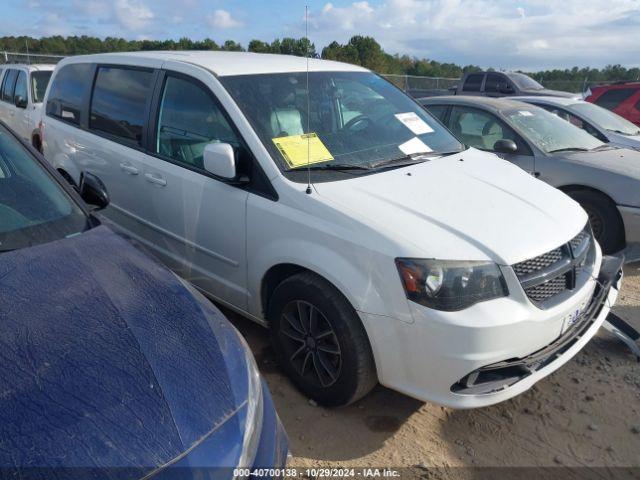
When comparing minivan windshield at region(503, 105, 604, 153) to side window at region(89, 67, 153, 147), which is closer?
side window at region(89, 67, 153, 147)

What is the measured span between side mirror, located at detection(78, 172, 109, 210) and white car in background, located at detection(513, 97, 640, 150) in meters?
6.58

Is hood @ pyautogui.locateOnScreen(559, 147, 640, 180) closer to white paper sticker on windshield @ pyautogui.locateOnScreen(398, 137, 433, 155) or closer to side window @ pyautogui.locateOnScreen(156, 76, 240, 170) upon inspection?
white paper sticker on windshield @ pyautogui.locateOnScreen(398, 137, 433, 155)

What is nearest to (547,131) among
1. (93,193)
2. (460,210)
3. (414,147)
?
(414,147)

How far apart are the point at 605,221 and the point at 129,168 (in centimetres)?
442

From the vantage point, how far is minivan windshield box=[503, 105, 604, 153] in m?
5.48

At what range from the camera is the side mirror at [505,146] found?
5.16m

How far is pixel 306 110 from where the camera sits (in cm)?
330

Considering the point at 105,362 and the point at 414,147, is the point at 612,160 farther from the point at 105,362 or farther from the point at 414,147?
the point at 105,362

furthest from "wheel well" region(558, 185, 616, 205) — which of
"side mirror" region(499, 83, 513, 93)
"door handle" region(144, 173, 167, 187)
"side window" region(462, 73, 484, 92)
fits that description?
"side window" region(462, 73, 484, 92)

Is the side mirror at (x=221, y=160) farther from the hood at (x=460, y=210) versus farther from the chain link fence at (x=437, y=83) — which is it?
the chain link fence at (x=437, y=83)

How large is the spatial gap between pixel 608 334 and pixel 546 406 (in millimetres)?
1176

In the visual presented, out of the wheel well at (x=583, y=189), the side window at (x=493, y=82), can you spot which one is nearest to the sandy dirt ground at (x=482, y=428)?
the wheel well at (x=583, y=189)

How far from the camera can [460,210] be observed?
2.70 meters

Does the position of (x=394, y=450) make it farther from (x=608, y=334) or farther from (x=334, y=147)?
(x=608, y=334)
